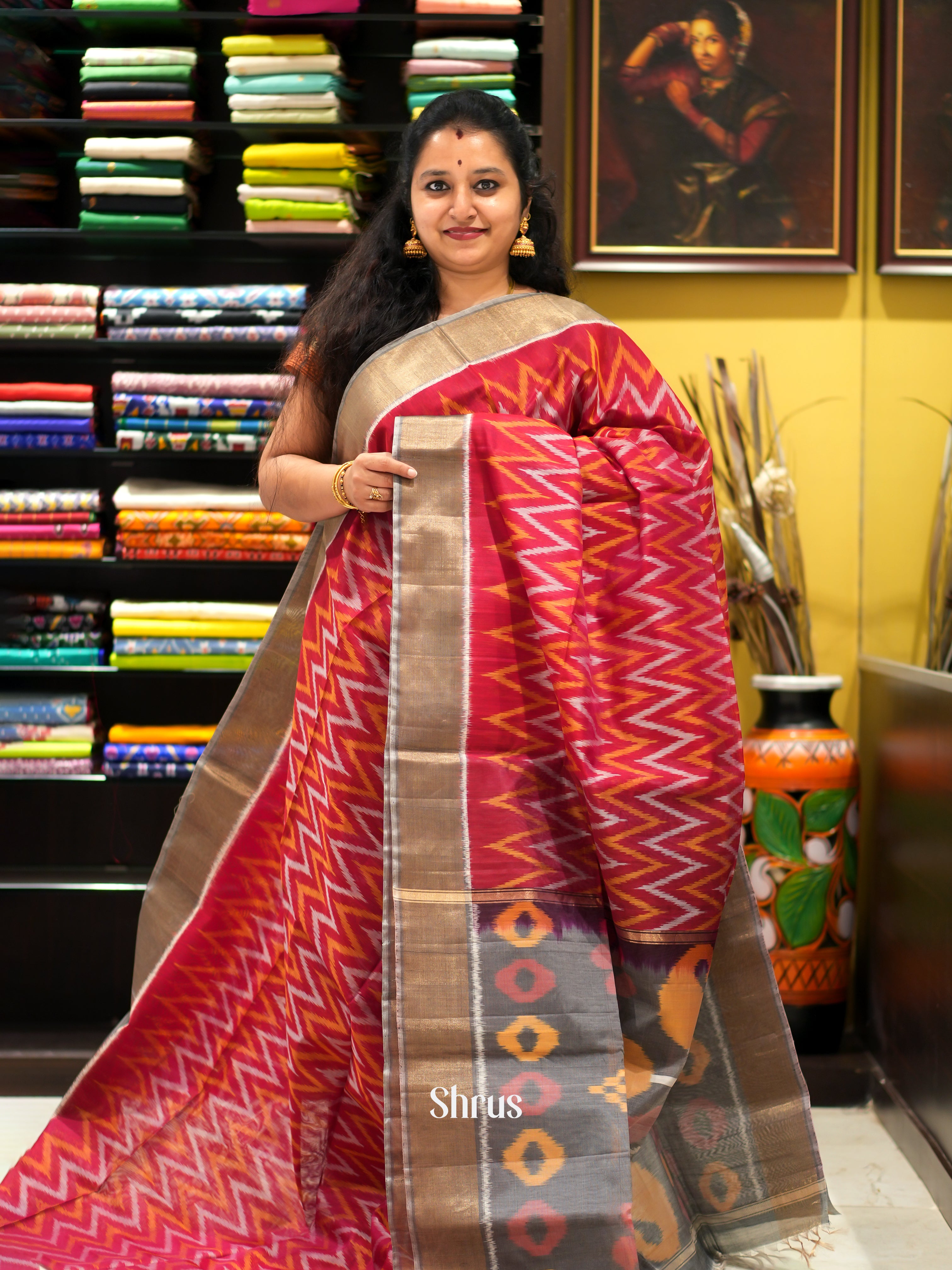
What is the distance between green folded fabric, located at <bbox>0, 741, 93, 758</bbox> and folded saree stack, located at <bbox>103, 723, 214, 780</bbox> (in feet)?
0.19

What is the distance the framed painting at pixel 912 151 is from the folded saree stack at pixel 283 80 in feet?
4.06

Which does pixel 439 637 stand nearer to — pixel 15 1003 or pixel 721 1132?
pixel 721 1132

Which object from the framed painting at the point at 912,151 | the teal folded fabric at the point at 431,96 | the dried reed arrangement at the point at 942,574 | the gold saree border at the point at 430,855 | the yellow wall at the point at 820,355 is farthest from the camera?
the yellow wall at the point at 820,355

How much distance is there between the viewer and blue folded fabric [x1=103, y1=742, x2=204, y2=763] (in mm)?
2508

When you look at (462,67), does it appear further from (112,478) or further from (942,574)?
(942,574)

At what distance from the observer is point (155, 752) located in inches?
98.7

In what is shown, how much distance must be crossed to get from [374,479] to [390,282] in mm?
375

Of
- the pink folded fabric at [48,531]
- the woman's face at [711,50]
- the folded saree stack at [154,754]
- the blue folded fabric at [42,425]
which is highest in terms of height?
the woman's face at [711,50]

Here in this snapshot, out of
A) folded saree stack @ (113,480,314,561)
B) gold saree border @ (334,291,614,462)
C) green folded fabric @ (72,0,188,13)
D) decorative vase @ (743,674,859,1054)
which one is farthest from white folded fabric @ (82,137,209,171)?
decorative vase @ (743,674,859,1054)

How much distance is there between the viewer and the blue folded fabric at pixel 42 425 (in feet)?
8.21

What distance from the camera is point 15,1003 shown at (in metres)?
2.70

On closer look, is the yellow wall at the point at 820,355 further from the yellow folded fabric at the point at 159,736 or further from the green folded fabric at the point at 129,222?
the yellow folded fabric at the point at 159,736

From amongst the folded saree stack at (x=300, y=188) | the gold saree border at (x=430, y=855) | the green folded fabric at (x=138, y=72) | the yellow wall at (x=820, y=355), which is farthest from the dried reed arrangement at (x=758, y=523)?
the green folded fabric at (x=138, y=72)

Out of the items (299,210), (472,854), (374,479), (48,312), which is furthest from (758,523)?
(48,312)
